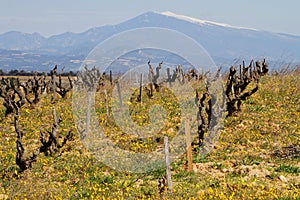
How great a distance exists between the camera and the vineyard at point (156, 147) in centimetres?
1094

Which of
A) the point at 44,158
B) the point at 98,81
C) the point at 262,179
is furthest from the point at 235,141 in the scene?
the point at 98,81

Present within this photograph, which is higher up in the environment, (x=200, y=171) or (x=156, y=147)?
→ (x=200, y=171)

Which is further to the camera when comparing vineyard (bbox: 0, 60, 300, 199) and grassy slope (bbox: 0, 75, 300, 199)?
vineyard (bbox: 0, 60, 300, 199)

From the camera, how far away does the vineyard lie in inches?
431

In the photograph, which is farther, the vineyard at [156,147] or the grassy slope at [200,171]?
the vineyard at [156,147]

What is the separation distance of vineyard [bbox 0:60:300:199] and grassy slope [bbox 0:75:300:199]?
28mm

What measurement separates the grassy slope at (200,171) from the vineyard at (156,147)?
3cm

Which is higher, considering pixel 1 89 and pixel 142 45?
pixel 142 45

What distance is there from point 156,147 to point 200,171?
348 centimetres

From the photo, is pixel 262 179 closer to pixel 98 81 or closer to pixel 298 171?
pixel 298 171

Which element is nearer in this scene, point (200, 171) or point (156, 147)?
point (200, 171)

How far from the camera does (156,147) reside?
16.5m

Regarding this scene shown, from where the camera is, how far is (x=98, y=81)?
32.4m

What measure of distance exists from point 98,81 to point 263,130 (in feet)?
54.2
